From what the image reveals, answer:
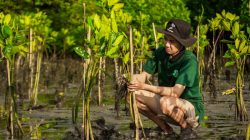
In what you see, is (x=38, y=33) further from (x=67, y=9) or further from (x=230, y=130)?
(x=67, y=9)

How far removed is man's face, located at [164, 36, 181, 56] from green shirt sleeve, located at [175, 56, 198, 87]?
5.6 inches

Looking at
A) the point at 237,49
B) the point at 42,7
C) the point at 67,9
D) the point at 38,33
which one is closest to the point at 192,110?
the point at 237,49

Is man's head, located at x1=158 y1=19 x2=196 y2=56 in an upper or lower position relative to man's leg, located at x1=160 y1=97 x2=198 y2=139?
upper

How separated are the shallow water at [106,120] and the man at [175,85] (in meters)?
0.32

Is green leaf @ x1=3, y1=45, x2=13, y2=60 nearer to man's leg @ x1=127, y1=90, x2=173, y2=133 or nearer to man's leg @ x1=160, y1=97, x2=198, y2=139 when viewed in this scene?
man's leg @ x1=127, y1=90, x2=173, y2=133

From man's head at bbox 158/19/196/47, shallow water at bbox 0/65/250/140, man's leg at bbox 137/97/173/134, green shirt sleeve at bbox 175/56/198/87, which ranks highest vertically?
man's head at bbox 158/19/196/47

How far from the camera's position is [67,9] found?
78.4ft

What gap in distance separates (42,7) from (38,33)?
13822mm

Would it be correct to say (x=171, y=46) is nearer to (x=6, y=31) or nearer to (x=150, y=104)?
(x=150, y=104)

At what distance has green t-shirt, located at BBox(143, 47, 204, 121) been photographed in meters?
6.62

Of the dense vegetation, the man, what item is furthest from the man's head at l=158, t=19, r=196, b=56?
the dense vegetation

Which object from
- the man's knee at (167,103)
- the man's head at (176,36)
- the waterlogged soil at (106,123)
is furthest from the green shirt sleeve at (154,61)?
the waterlogged soil at (106,123)

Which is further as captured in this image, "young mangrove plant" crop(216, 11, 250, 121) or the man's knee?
"young mangrove plant" crop(216, 11, 250, 121)

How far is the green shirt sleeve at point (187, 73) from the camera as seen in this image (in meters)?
6.60
